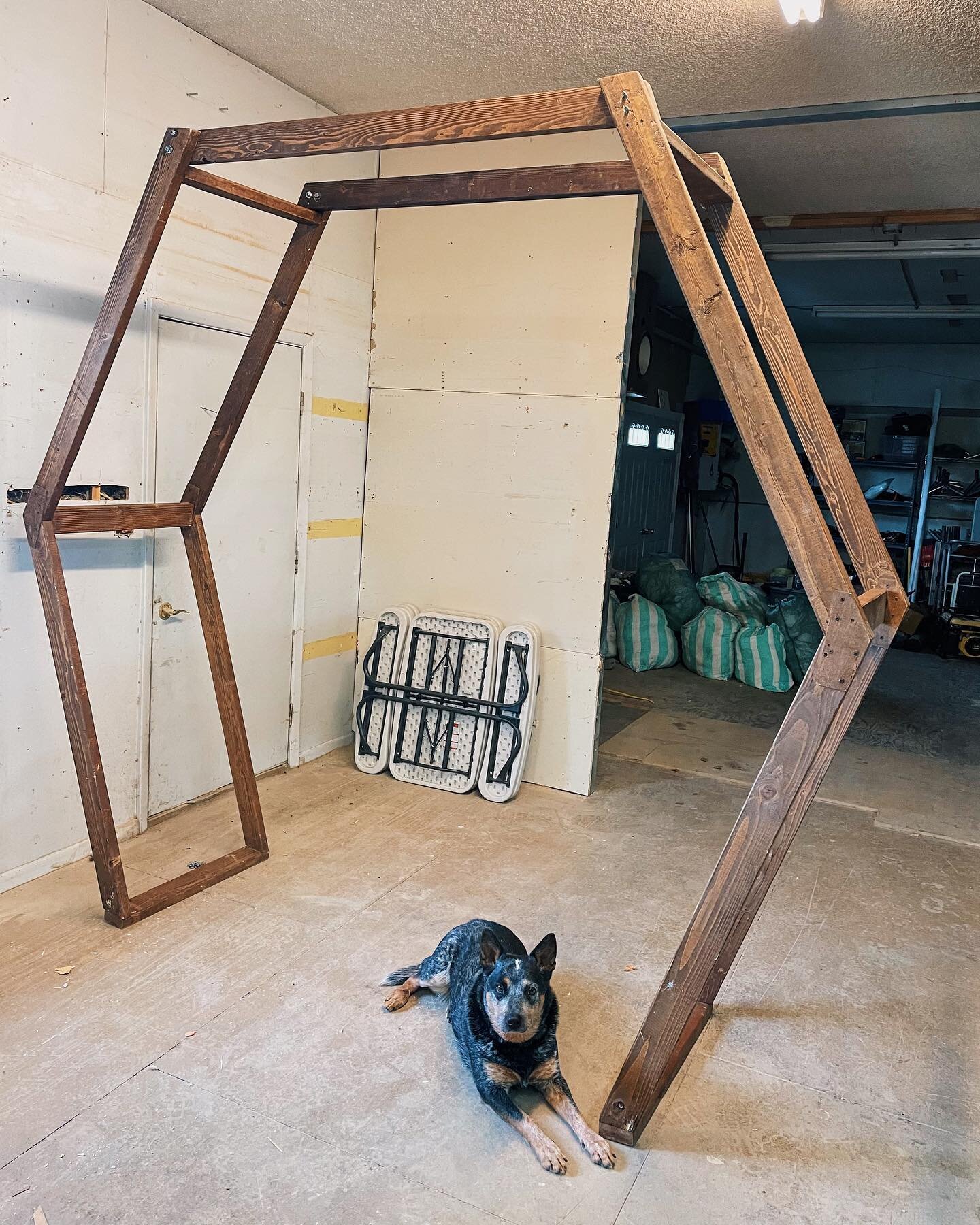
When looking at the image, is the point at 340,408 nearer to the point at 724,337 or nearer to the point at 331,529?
the point at 331,529

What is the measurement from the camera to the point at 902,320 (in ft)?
32.4

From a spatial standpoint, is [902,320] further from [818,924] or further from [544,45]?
[818,924]

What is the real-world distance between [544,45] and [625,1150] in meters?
3.78

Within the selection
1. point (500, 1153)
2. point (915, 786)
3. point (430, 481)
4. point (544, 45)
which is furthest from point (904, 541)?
point (500, 1153)

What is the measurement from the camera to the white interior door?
393 centimetres

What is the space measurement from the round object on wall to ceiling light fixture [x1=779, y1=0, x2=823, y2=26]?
507 cm

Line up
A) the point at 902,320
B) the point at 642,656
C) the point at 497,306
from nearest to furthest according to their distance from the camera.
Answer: the point at 497,306
the point at 642,656
the point at 902,320

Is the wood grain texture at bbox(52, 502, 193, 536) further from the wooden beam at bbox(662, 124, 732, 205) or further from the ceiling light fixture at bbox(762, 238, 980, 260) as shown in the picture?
the ceiling light fixture at bbox(762, 238, 980, 260)

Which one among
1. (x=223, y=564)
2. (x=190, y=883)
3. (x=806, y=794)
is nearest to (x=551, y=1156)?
(x=806, y=794)

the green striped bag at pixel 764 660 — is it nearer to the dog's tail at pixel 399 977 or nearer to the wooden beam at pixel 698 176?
the dog's tail at pixel 399 977

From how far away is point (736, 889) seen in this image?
2.27 meters

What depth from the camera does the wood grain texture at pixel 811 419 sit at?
2.45m

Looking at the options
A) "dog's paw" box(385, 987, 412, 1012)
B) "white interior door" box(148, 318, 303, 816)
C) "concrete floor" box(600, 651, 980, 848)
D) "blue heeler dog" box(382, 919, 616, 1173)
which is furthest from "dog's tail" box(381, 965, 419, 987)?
"concrete floor" box(600, 651, 980, 848)

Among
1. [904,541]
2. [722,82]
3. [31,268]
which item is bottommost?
[904,541]
